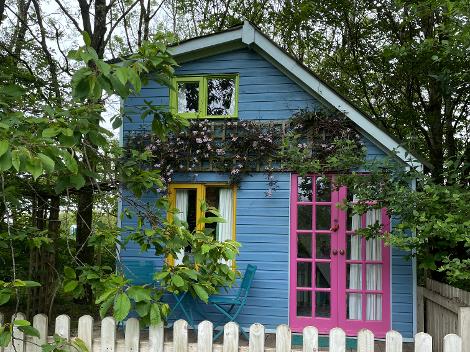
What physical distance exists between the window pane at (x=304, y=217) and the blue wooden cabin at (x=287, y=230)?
15 mm

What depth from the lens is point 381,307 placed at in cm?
673

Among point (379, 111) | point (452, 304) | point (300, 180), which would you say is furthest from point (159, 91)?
point (379, 111)

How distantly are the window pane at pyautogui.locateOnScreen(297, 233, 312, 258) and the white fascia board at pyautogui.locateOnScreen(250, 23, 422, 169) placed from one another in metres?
Result: 1.71

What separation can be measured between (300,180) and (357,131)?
109cm

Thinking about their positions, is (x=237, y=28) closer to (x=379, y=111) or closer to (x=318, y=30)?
(x=318, y=30)

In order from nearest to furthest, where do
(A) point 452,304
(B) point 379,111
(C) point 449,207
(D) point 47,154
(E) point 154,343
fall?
(D) point 47,154
(E) point 154,343
(A) point 452,304
(C) point 449,207
(B) point 379,111

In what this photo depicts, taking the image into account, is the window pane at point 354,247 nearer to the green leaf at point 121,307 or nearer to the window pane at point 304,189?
the window pane at point 304,189

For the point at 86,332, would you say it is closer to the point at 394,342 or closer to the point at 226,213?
the point at 394,342

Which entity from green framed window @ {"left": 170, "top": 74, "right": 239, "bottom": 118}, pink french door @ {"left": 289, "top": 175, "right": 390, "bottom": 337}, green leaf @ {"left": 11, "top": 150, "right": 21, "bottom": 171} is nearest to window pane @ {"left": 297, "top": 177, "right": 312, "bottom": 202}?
pink french door @ {"left": 289, "top": 175, "right": 390, "bottom": 337}

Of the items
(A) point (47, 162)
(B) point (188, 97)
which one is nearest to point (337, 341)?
(A) point (47, 162)

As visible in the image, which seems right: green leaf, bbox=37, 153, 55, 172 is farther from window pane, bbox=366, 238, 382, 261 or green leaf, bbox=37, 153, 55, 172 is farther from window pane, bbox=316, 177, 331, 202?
window pane, bbox=366, 238, 382, 261

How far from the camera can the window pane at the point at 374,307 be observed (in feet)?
22.1

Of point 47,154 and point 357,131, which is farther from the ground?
point 357,131

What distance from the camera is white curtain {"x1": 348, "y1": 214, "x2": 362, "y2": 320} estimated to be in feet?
22.2
